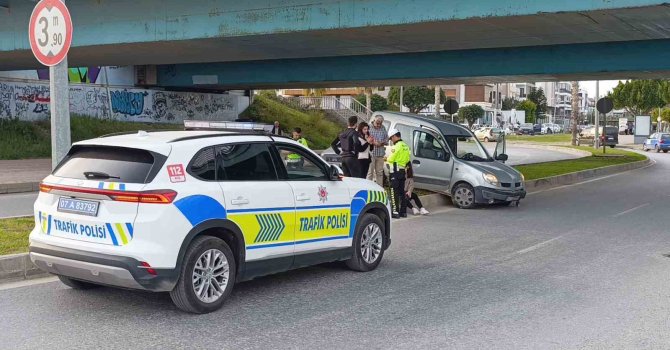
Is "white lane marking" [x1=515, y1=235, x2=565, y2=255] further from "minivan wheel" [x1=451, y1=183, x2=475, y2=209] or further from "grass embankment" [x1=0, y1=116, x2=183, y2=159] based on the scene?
"grass embankment" [x1=0, y1=116, x2=183, y2=159]

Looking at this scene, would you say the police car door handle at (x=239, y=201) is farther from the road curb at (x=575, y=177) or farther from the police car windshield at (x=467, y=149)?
the road curb at (x=575, y=177)

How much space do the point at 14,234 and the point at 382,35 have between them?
9729 millimetres

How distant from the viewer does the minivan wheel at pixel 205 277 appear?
586 centimetres

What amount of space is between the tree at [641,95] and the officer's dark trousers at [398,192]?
80.3 m

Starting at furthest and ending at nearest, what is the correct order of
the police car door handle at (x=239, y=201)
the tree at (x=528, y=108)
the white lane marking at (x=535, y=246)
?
1. the tree at (x=528, y=108)
2. the white lane marking at (x=535, y=246)
3. the police car door handle at (x=239, y=201)

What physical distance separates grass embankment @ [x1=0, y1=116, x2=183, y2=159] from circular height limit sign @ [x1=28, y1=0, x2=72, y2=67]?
19208 millimetres

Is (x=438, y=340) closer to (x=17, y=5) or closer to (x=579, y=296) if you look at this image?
(x=579, y=296)

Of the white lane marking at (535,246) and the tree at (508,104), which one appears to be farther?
the tree at (508,104)

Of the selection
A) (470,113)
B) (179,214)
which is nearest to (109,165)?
(179,214)

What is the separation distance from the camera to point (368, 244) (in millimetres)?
8039

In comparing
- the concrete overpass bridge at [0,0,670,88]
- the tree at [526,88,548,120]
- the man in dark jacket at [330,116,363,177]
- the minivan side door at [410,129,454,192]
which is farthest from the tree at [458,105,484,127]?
the man in dark jacket at [330,116,363,177]

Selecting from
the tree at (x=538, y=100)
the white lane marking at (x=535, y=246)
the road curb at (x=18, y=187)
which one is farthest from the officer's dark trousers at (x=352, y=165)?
the tree at (x=538, y=100)

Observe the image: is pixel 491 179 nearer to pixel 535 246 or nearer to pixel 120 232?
pixel 535 246

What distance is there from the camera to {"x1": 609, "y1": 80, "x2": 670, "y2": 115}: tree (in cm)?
8519
